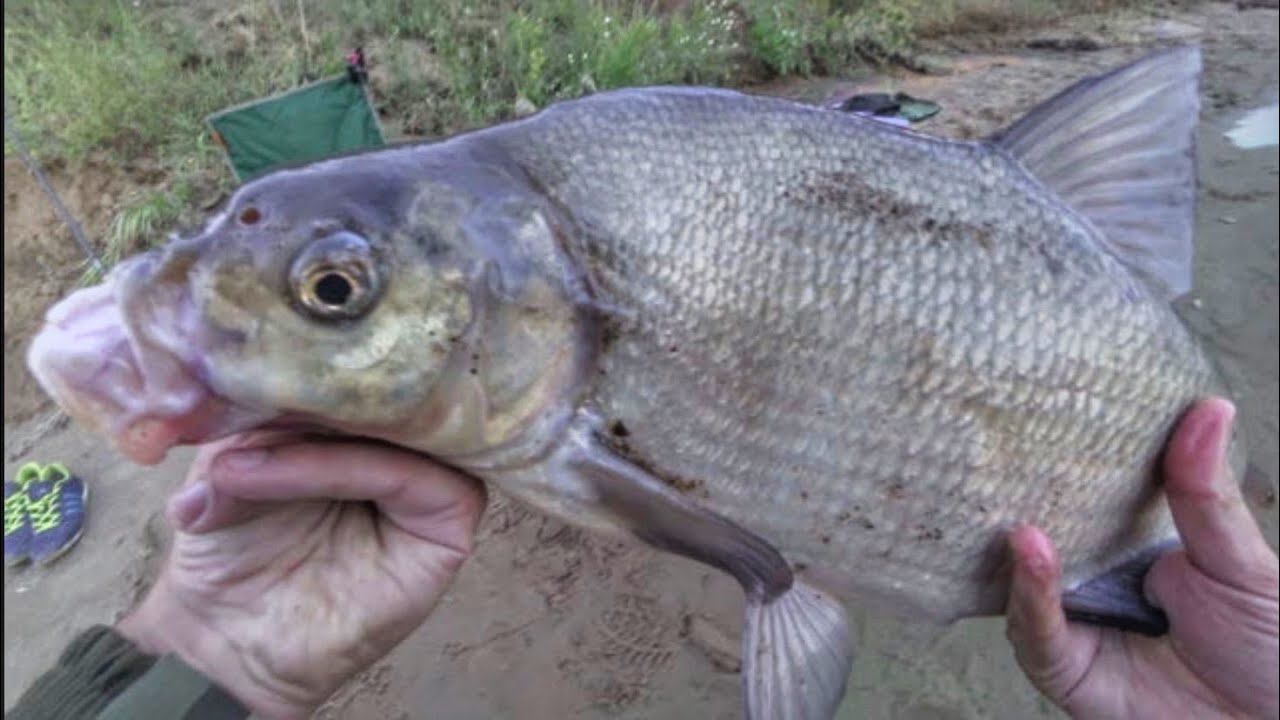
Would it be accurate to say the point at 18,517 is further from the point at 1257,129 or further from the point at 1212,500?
the point at 1257,129

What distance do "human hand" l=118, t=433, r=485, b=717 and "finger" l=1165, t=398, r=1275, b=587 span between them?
131 centimetres

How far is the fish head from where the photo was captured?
115 centimetres

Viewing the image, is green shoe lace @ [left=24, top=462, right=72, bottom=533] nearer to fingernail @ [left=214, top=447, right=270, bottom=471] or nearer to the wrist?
the wrist

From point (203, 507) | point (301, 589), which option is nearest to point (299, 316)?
point (203, 507)

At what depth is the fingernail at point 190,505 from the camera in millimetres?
1417

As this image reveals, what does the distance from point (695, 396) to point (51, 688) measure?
1.30 meters

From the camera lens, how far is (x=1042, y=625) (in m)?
1.78

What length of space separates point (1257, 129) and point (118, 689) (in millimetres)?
7784

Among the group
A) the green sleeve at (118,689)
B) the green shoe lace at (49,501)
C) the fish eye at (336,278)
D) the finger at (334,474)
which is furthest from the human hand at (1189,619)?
the green shoe lace at (49,501)

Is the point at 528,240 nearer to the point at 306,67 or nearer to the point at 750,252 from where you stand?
the point at 750,252

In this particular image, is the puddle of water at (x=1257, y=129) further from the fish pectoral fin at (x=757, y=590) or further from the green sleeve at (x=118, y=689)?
the green sleeve at (x=118, y=689)

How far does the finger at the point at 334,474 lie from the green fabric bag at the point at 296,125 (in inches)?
137

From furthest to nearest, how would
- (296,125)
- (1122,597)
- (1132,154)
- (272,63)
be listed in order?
(272,63) → (296,125) → (1122,597) → (1132,154)

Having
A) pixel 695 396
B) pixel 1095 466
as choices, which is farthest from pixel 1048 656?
pixel 695 396
